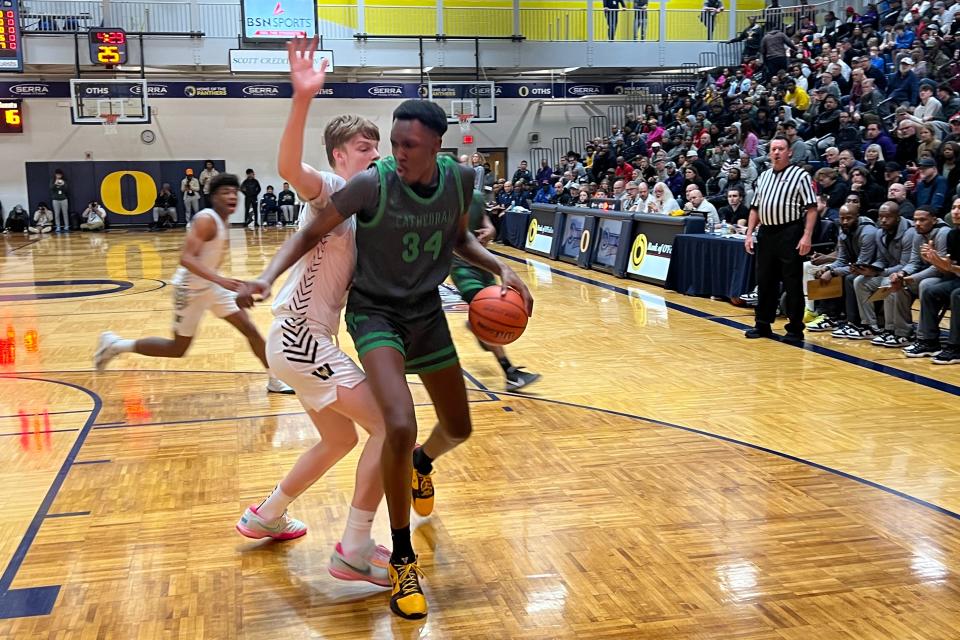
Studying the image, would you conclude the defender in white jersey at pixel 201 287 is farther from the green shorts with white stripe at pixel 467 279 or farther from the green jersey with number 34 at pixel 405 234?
the green jersey with number 34 at pixel 405 234

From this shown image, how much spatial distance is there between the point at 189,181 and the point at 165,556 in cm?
2544

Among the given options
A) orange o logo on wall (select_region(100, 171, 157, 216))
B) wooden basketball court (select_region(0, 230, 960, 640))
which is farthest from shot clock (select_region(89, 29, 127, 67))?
wooden basketball court (select_region(0, 230, 960, 640))

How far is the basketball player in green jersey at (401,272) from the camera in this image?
3.34 metres

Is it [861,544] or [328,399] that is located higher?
[328,399]

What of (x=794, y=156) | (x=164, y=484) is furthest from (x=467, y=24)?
(x=164, y=484)

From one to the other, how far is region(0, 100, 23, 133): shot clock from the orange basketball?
2723 centimetres

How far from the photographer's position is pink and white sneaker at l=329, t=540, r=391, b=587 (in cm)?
367

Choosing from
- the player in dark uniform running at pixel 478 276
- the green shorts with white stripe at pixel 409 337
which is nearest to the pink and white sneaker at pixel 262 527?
the green shorts with white stripe at pixel 409 337

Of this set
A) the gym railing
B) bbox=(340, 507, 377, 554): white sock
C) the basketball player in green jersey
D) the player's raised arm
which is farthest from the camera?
the gym railing

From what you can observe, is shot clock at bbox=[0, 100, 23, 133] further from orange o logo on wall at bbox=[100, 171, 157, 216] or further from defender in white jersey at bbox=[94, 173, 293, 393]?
defender in white jersey at bbox=[94, 173, 293, 393]

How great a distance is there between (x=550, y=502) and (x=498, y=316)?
45.5 inches

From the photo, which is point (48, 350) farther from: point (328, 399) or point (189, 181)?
point (189, 181)

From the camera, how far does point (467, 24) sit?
89.4 ft

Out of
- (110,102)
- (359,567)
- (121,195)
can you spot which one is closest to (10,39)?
(110,102)
